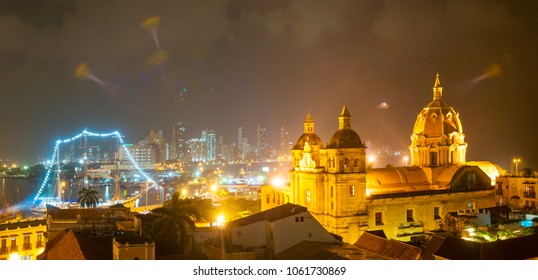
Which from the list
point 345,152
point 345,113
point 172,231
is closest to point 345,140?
point 345,152

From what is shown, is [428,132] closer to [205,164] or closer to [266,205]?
[266,205]

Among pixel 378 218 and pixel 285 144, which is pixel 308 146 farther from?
pixel 285 144

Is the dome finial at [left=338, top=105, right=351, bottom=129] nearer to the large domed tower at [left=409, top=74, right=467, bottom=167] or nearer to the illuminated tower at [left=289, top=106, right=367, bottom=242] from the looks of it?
the illuminated tower at [left=289, top=106, right=367, bottom=242]

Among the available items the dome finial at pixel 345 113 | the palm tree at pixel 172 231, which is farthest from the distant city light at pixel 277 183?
the palm tree at pixel 172 231

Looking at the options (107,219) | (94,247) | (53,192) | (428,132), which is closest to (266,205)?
(428,132)

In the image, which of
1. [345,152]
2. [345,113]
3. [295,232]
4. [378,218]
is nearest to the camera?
[295,232]

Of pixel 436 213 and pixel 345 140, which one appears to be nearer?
pixel 345 140

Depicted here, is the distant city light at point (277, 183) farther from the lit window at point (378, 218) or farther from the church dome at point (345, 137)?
the lit window at point (378, 218)

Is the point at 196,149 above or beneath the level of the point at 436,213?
above
